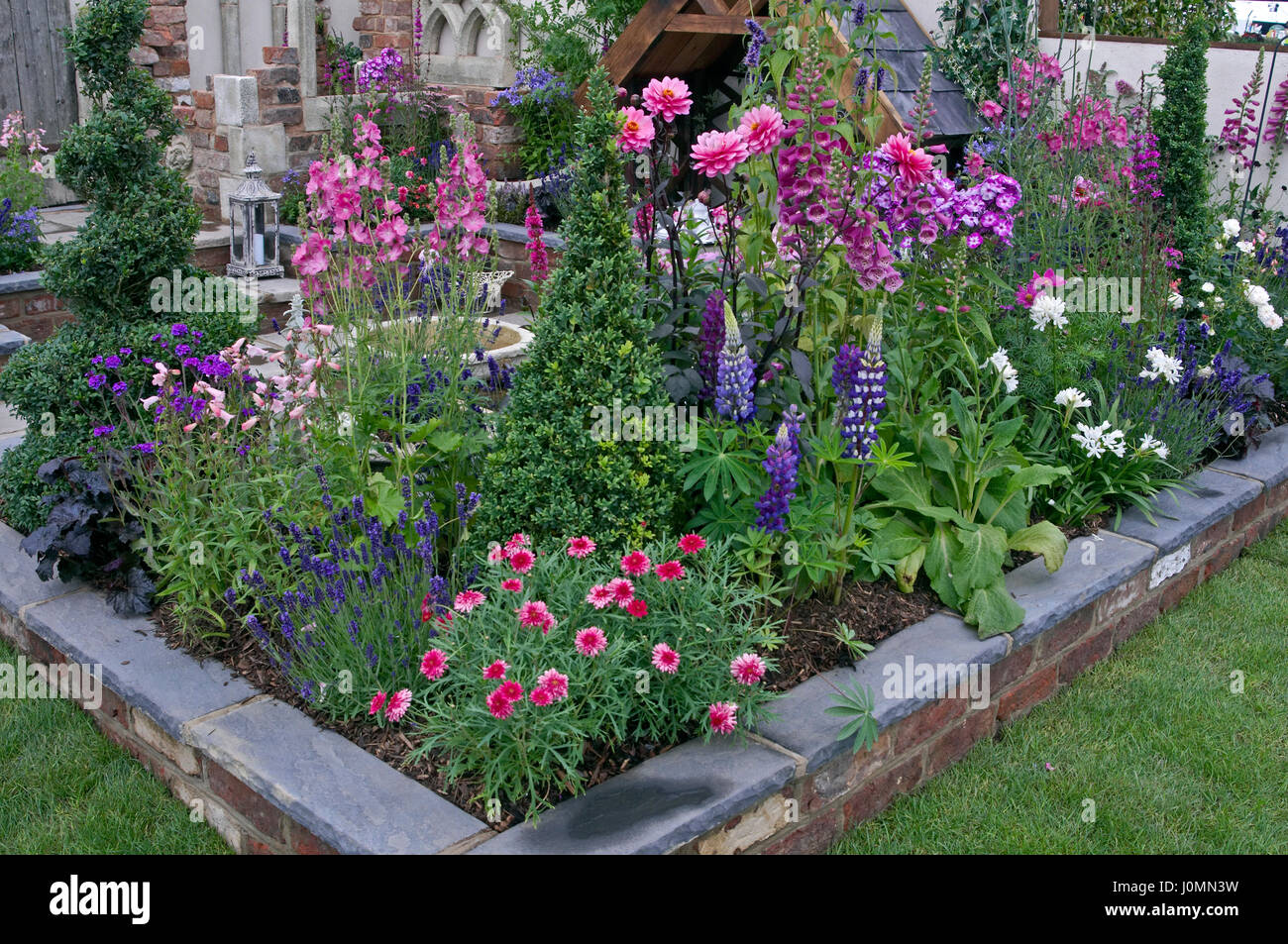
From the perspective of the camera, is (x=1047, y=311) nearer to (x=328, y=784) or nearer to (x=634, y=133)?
(x=634, y=133)

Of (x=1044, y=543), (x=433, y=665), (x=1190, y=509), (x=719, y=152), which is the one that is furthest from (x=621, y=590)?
(x=1190, y=509)

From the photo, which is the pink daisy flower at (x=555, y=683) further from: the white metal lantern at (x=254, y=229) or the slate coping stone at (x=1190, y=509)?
the white metal lantern at (x=254, y=229)

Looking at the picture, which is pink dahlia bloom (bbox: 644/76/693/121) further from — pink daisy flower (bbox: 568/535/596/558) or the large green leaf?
the large green leaf

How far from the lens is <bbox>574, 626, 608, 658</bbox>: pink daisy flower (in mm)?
2695

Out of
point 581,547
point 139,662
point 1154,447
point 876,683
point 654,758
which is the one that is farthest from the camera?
point 1154,447

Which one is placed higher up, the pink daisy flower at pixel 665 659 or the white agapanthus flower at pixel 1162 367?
the white agapanthus flower at pixel 1162 367

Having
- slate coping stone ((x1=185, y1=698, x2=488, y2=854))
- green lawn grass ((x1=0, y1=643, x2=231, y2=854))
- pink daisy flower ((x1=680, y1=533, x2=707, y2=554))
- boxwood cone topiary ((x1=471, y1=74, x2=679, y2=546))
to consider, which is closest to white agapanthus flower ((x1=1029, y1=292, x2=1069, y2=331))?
boxwood cone topiary ((x1=471, y1=74, x2=679, y2=546))

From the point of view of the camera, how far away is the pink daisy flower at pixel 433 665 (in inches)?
107

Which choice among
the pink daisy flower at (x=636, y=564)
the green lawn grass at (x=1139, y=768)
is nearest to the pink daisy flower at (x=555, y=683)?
the pink daisy flower at (x=636, y=564)

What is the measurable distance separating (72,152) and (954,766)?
11.6ft

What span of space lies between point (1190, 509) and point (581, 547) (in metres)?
2.54

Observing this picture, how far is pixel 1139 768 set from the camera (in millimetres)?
3293

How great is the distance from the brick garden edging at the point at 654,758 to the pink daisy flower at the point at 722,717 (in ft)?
0.31
